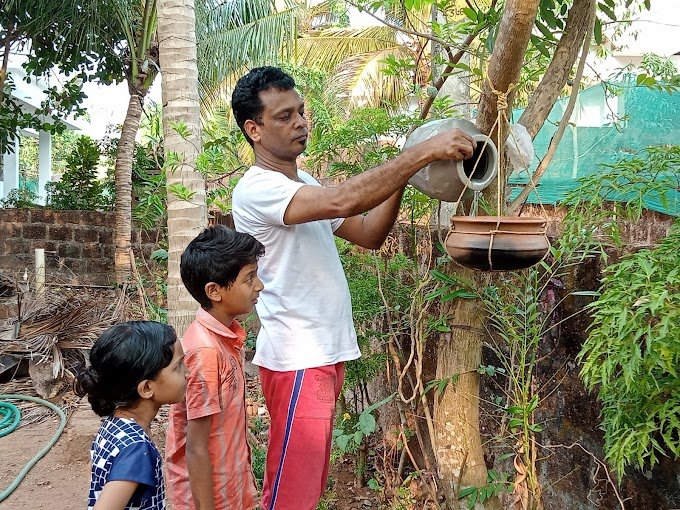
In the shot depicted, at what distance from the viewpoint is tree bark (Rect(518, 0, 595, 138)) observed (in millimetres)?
2260

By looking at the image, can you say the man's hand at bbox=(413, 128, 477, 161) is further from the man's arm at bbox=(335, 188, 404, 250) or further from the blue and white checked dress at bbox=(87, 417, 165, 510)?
the blue and white checked dress at bbox=(87, 417, 165, 510)

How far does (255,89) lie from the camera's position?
233cm

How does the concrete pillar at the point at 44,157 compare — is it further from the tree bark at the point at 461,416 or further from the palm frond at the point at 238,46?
the tree bark at the point at 461,416

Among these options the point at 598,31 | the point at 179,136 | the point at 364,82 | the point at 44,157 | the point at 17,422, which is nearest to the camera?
the point at 598,31

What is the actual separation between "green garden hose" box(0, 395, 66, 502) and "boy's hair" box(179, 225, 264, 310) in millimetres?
2710

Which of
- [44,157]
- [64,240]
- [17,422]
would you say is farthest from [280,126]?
[44,157]

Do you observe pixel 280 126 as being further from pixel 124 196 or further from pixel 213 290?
pixel 124 196

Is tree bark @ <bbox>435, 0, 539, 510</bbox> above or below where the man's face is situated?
below

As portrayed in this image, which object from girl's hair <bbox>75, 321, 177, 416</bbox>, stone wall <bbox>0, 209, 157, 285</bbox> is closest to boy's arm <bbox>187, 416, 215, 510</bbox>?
girl's hair <bbox>75, 321, 177, 416</bbox>

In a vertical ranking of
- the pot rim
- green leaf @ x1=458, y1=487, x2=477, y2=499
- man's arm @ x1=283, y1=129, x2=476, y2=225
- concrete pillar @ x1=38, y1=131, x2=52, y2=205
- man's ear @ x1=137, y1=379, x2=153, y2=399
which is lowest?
green leaf @ x1=458, y1=487, x2=477, y2=499

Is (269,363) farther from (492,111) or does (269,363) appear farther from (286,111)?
(492,111)

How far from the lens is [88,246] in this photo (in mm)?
9547

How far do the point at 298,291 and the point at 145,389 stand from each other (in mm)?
661

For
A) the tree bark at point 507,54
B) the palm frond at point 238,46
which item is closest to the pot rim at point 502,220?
the tree bark at point 507,54
